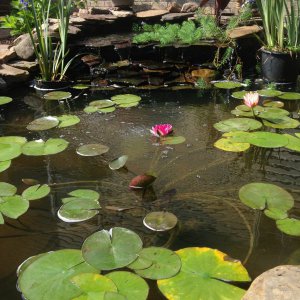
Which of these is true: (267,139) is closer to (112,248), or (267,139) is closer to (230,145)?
(230,145)

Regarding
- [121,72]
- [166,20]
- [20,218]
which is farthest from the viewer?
[166,20]

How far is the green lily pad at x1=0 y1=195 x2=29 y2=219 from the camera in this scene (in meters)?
1.85

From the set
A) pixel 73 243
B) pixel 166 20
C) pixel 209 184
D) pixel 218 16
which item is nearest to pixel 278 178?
pixel 209 184

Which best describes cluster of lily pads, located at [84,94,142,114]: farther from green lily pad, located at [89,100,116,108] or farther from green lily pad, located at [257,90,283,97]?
green lily pad, located at [257,90,283,97]

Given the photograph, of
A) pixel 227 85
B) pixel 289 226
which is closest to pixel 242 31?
pixel 227 85

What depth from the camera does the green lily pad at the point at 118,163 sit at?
2.30m

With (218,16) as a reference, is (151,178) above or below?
below

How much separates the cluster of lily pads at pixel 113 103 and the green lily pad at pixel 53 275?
6.33ft

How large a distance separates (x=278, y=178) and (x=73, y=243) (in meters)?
1.23

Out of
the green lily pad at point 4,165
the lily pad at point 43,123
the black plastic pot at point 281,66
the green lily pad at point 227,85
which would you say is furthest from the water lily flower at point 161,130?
the black plastic pot at point 281,66

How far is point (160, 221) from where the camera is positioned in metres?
1.80

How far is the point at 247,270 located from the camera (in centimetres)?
152

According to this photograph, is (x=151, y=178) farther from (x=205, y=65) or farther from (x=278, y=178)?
(x=205, y=65)

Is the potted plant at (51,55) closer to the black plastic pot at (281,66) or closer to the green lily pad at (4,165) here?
the green lily pad at (4,165)
